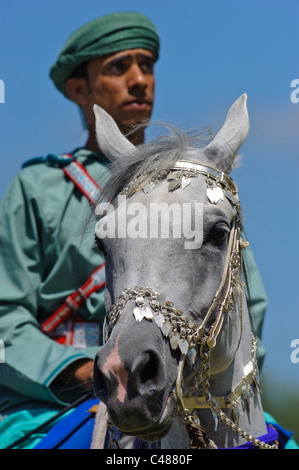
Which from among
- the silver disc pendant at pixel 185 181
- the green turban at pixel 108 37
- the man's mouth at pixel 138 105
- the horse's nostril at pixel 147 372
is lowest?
the horse's nostril at pixel 147 372

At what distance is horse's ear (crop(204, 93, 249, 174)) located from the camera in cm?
280

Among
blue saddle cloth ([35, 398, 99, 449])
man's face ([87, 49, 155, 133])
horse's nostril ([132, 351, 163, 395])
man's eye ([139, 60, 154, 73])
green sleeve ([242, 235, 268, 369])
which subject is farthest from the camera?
man's eye ([139, 60, 154, 73])

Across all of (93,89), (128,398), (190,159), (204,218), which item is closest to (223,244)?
(204,218)

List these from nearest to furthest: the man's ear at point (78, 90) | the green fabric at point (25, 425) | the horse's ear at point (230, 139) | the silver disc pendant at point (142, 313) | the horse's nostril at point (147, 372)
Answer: the horse's nostril at point (147, 372), the silver disc pendant at point (142, 313), the horse's ear at point (230, 139), the green fabric at point (25, 425), the man's ear at point (78, 90)

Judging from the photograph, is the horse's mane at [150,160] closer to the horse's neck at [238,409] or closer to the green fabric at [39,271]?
the horse's neck at [238,409]

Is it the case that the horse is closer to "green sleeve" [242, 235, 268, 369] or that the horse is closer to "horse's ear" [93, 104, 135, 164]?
"horse's ear" [93, 104, 135, 164]

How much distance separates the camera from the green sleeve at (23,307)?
3.62 meters

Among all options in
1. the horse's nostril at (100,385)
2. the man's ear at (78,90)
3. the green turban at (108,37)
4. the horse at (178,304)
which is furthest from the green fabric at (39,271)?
the horse's nostril at (100,385)

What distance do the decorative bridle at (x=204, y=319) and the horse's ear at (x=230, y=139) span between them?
119mm

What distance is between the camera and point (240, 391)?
2.55m

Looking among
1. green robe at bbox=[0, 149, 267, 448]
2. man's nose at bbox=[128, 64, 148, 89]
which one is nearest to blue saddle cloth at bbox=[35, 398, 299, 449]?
green robe at bbox=[0, 149, 267, 448]

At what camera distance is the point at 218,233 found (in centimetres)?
245

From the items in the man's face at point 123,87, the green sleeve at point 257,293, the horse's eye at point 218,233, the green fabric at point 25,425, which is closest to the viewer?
the horse's eye at point 218,233

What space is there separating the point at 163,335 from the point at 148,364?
138mm
